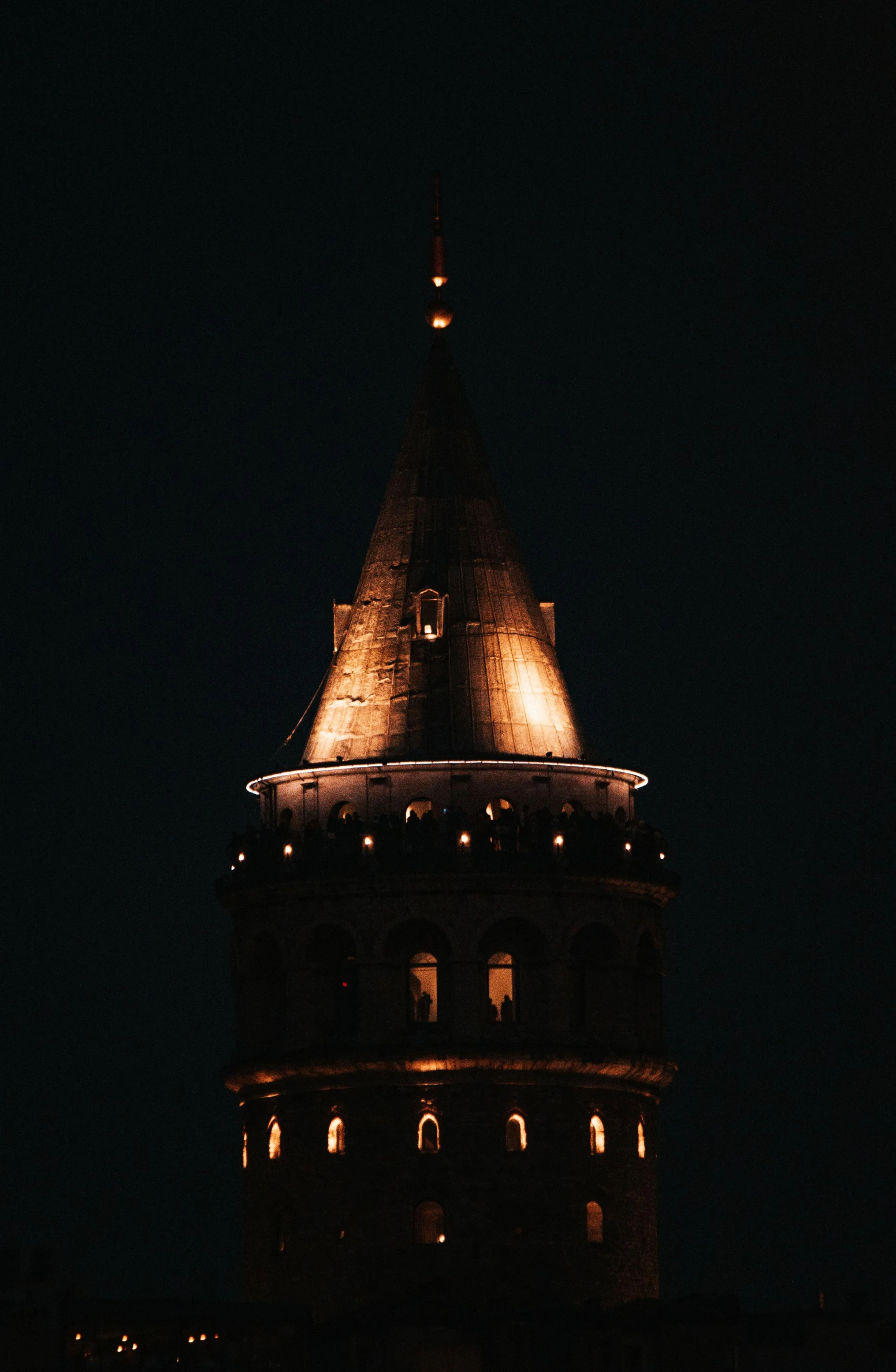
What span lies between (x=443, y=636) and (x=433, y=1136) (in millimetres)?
13570

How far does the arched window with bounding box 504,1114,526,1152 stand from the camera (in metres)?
80.7

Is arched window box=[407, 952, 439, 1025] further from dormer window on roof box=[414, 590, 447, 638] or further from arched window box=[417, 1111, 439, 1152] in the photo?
dormer window on roof box=[414, 590, 447, 638]

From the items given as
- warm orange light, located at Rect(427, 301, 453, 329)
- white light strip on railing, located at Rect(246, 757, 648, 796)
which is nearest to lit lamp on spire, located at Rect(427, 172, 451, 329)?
warm orange light, located at Rect(427, 301, 453, 329)

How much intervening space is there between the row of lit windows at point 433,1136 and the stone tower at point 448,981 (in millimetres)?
73

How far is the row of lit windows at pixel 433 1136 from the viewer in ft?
264

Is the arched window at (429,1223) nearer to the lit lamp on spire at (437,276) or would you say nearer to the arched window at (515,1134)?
the arched window at (515,1134)

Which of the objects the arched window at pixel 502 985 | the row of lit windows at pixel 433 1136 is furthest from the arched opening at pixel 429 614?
the row of lit windows at pixel 433 1136

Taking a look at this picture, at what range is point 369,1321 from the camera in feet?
252

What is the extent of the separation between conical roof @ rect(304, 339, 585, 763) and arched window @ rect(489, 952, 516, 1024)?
5.29 meters

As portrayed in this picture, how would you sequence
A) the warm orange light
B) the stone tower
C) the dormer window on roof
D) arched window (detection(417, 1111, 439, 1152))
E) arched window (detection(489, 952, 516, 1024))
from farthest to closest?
the warm orange light → the dormer window on roof → arched window (detection(489, 952, 516, 1024)) → arched window (detection(417, 1111, 439, 1152)) → the stone tower

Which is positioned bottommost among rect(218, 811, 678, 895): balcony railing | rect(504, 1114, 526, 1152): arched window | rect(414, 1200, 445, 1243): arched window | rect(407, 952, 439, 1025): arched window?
rect(414, 1200, 445, 1243): arched window

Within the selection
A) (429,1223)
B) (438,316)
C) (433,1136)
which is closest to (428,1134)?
(433,1136)

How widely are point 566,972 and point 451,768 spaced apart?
6.06 meters

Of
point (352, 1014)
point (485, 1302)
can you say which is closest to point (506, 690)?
point (352, 1014)
